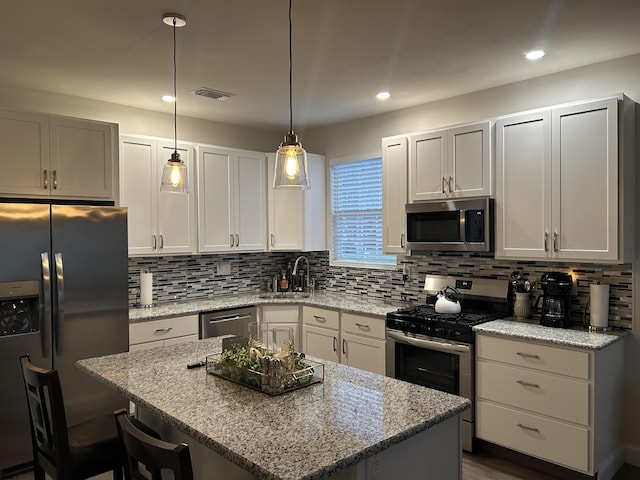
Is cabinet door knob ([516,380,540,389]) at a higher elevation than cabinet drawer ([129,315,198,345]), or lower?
lower

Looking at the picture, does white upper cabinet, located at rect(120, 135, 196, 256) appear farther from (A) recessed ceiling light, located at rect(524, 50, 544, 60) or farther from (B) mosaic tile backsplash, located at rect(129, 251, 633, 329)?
(A) recessed ceiling light, located at rect(524, 50, 544, 60)

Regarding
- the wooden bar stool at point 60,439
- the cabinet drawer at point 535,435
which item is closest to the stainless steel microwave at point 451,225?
the cabinet drawer at point 535,435

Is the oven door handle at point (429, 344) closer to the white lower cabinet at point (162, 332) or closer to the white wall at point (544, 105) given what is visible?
the white wall at point (544, 105)

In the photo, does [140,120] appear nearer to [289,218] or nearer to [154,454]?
[289,218]

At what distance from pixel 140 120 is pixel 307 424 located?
3.57m

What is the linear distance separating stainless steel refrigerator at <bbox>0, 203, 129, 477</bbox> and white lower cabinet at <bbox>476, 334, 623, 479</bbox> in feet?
8.58

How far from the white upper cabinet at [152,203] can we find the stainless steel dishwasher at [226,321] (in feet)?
2.10

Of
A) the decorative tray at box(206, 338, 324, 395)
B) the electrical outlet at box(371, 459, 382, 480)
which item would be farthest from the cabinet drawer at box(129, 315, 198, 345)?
the electrical outlet at box(371, 459, 382, 480)

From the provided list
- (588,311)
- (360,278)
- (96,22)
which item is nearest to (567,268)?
(588,311)

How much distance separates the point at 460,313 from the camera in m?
3.70

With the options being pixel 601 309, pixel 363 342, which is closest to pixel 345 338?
pixel 363 342

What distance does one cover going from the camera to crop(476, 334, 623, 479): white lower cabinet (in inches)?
112

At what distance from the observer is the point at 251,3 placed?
2.34 meters

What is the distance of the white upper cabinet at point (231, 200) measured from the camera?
177 inches
